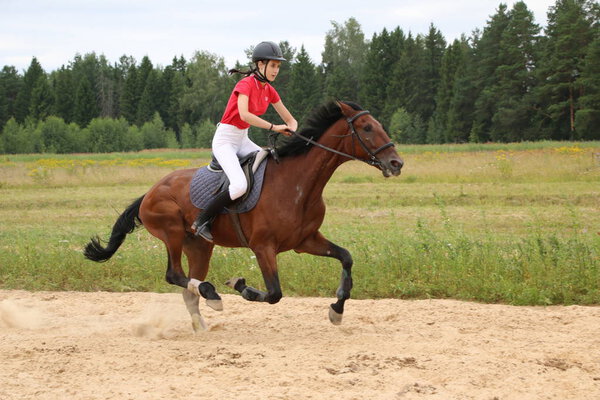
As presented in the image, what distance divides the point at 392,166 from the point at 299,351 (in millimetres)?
2028

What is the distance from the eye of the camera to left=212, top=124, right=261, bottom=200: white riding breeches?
723 centimetres

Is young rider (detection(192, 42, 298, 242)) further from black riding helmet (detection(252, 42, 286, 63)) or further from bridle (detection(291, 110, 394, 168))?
bridle (detection(291, 110, 394, 168))

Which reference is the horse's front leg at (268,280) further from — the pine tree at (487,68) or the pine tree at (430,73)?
the pine tree at (430,73)

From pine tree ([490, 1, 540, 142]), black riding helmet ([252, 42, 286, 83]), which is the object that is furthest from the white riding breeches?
pine tree ([490, 1, 540, 142])

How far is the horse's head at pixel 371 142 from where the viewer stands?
21.6 ft

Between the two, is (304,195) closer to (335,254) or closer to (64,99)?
(335,254)

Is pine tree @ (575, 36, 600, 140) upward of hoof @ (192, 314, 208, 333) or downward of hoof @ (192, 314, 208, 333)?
upward

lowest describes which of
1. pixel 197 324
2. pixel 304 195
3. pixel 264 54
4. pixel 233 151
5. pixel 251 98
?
pixel 197 324

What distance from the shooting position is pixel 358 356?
6.45 metres

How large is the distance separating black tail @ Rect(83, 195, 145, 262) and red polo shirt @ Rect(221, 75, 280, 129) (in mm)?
1865

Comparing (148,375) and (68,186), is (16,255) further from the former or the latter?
(68,186)

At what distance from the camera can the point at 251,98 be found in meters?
7.26

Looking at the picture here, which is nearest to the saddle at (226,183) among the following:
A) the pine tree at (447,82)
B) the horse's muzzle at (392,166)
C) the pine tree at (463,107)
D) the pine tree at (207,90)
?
the horse's muzzle at (392,166)

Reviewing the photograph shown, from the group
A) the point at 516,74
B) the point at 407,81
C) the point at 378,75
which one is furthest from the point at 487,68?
the point at 378,75
